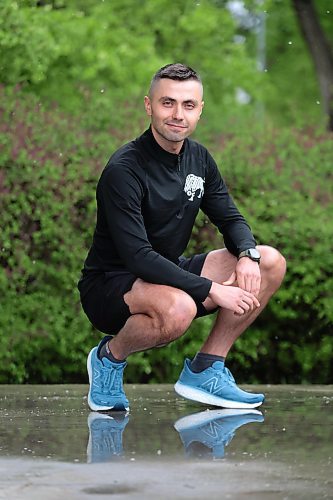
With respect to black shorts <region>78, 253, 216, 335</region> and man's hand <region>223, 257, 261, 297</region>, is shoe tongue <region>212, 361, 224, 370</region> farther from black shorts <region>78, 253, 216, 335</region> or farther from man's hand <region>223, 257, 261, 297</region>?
man's hand <region>223, 257, 261, 297</region>

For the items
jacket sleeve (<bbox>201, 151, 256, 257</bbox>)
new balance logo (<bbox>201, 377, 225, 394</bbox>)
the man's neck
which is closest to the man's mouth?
the man's neck

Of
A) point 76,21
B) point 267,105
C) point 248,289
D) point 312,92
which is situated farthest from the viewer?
point 267,105

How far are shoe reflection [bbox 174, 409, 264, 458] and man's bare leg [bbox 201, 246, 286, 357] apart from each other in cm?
39

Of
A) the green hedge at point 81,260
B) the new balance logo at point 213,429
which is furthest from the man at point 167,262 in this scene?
the green hedge at point 81,260

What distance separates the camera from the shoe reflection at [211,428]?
532 cm

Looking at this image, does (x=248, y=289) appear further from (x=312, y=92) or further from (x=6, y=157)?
(x=312, y=92)

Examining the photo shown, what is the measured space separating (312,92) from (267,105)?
4.00 metres

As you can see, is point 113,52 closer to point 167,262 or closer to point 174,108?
point 174,108

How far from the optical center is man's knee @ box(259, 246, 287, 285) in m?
6.94

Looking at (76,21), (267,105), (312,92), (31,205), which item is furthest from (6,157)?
(267,105)

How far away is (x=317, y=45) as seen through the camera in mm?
22266

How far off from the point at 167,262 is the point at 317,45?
16.5 meters

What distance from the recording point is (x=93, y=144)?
379 inches

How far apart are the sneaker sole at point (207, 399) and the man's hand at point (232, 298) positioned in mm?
636
